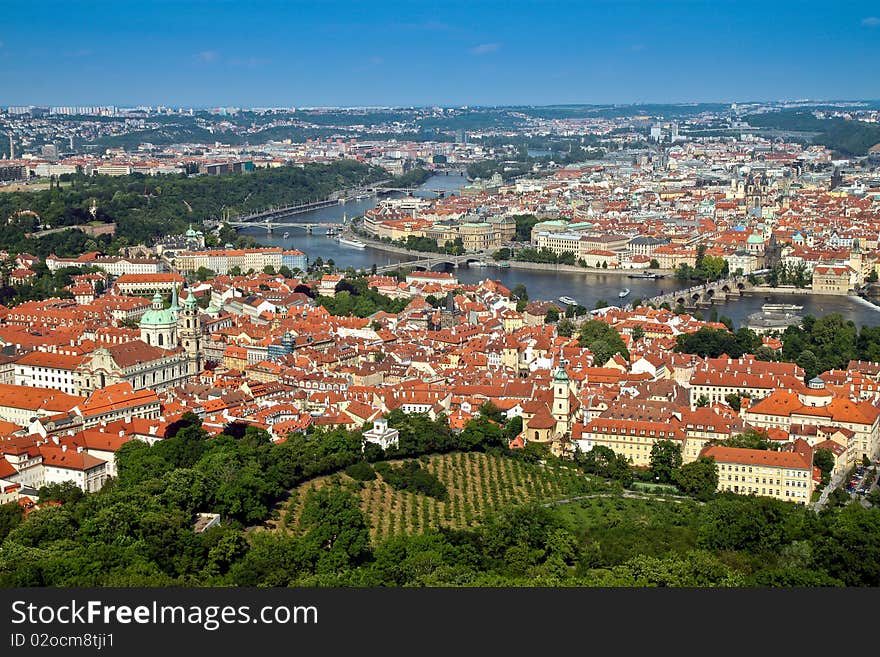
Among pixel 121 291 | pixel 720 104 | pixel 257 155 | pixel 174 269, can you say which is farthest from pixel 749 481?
pixel 720 104

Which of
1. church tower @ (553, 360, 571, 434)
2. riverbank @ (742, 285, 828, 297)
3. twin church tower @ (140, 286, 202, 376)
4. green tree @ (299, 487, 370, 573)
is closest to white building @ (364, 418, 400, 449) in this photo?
church tower @ (553, 360, 571, 434)

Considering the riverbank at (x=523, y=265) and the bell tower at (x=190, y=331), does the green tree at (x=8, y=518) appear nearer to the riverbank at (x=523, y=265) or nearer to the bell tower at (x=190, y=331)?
the bell tower at (x=190, y=331)

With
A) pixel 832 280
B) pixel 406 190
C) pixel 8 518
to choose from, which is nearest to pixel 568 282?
pixel 832 280

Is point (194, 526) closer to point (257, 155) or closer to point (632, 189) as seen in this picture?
point (632, 189)

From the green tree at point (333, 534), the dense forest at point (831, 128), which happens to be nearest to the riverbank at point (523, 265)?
the green tree at point (333, 534)

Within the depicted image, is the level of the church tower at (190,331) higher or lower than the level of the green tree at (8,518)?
lower

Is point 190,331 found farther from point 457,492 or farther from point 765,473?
point 765,473

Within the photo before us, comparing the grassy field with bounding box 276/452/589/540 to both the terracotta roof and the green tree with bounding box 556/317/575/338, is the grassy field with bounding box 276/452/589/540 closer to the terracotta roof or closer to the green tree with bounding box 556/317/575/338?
the terracotta roof
